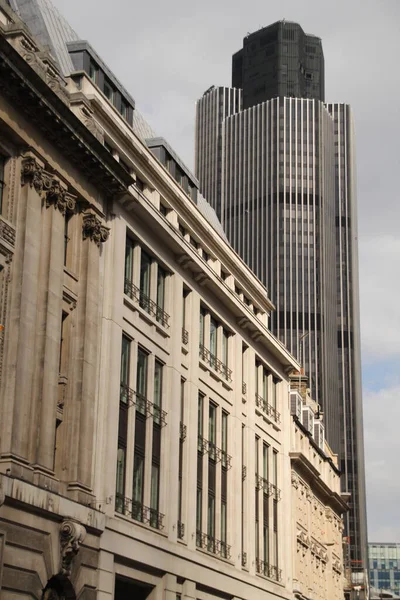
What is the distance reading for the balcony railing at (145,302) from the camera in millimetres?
49156

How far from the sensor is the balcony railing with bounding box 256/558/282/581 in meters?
63.9

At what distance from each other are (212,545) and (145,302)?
46.2 ft

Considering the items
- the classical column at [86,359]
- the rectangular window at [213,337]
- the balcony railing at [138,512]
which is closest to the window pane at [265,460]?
the rectangular window at [213,337]

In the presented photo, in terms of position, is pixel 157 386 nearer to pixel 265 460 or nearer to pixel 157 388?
pixel 157 388

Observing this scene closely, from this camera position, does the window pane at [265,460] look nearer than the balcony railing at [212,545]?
No

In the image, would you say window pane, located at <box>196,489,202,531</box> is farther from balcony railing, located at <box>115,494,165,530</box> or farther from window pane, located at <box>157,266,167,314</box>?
window pane, located at <box>157,266,167,314</box>

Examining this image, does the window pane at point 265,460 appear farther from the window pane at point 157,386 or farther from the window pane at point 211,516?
the window pane at point 157,386

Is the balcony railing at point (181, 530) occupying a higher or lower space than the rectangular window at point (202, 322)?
lower

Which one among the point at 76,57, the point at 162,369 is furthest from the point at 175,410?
the point at 76,57

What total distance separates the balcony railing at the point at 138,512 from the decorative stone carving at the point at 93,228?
10.7m

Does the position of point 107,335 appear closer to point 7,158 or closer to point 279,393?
point 7,158

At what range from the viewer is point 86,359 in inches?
1698

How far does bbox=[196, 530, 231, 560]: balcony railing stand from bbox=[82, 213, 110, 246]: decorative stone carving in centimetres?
1724

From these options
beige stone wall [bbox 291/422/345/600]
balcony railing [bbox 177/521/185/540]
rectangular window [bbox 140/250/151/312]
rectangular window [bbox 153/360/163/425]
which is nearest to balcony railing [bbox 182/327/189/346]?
rectangular window [bbox 153/360/163/425]
